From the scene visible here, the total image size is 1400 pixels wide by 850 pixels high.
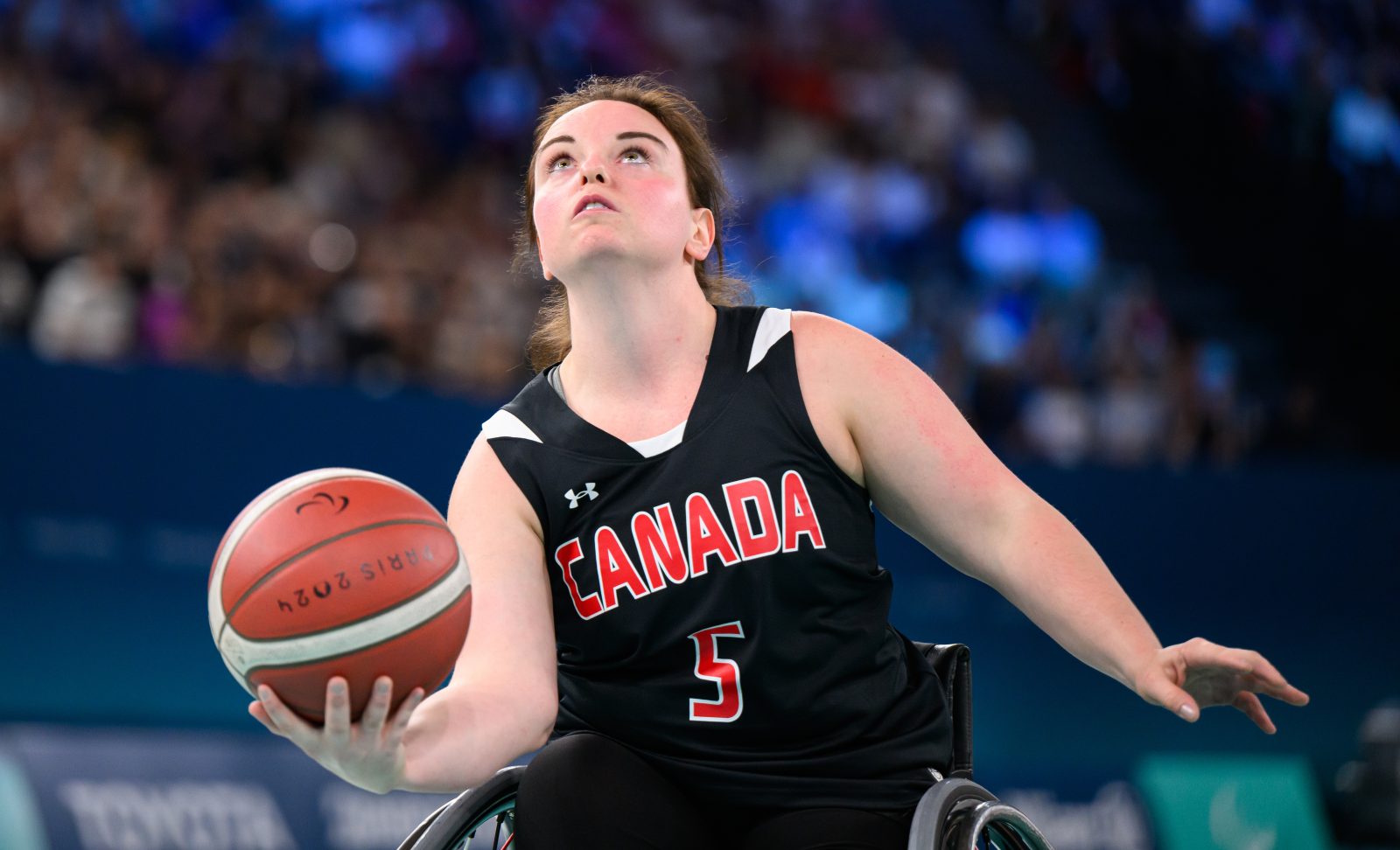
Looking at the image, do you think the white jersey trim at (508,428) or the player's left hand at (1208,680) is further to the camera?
the white jersey trim at (508,428)

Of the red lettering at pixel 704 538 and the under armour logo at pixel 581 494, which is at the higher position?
the under armour logo at pixel 581 494

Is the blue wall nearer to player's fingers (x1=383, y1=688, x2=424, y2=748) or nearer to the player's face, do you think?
the player's face

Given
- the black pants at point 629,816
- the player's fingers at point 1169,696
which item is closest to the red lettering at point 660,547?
the black pants at point 629,816

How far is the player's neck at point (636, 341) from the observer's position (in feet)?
7.77

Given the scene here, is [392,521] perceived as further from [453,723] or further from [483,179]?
[483,179]

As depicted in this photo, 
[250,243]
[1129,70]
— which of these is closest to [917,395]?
[250,243]

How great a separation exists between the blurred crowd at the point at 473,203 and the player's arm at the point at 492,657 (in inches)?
100

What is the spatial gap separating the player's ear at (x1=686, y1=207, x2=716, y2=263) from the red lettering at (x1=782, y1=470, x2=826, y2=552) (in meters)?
0.50

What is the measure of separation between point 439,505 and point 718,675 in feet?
12.7

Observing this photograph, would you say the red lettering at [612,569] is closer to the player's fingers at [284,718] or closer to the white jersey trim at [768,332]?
the white jersey trim at [768,332]

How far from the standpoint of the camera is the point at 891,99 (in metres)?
9.79

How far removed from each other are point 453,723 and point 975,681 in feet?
16.2

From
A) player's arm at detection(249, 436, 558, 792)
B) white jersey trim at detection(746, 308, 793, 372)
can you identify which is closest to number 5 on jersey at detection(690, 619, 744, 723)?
player's arm at detection(249, 436, 558, 792)

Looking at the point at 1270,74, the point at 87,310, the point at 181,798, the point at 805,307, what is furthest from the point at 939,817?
the point at 1270,74
